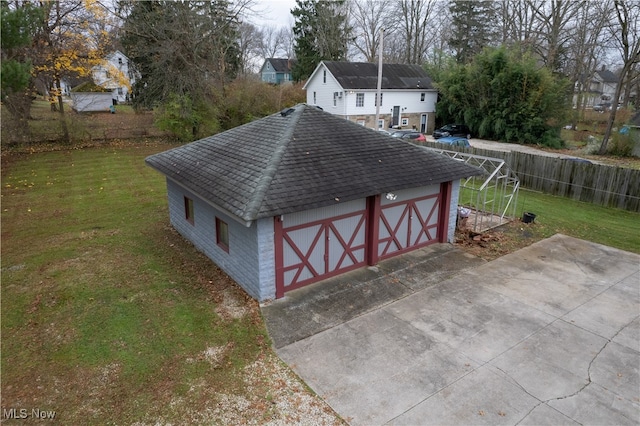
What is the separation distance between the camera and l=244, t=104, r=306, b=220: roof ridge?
826 centimetres

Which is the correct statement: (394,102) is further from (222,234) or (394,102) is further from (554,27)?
(222,234)

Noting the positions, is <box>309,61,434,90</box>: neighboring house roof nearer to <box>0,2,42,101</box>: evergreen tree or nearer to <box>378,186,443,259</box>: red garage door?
<box>0,2,42,101</box>: evergreen tree

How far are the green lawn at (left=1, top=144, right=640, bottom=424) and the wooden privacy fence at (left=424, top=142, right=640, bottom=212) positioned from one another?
1.16 metres

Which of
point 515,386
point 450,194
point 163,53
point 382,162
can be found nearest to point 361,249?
point 382,162

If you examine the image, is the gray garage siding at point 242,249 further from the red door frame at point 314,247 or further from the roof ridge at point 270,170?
the roof ridge at point 270,170

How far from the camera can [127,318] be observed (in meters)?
8.62

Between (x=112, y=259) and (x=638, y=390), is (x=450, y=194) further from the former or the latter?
(x=112, y=259)

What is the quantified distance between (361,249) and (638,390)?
6257mm

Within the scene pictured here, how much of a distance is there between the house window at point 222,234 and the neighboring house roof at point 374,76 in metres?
28.4

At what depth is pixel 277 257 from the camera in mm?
9164

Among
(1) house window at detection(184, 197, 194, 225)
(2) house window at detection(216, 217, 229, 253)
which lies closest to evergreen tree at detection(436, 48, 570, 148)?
(1) house window at detection(184, 197, 194, 225)

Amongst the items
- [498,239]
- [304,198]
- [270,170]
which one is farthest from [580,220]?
[270,170]

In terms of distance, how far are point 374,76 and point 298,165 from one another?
31.6 metres

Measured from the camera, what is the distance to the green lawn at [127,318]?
21.2 feet
